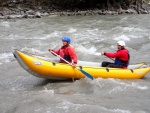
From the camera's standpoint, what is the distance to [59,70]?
6.93 meters

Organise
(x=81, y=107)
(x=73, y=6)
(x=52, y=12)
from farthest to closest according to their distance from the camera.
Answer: (x=73, y=6) → (x=52, y=12) → (x=81, y=107)

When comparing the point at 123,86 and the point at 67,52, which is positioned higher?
the point at 67,52

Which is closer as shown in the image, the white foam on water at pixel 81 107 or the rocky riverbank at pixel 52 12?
the white foam on water at pixel 81 107

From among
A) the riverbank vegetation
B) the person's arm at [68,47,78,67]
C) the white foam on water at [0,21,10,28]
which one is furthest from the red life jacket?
the riverbank vegetation

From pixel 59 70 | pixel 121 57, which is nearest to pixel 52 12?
pixel 121 57

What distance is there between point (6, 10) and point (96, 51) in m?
14.8

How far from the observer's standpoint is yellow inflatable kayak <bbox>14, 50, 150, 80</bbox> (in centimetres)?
676

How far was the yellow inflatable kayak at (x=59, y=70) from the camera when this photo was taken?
6758 millimetres

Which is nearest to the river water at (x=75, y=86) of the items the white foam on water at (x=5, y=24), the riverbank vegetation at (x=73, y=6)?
the white foam on water at (x=5, y=24)

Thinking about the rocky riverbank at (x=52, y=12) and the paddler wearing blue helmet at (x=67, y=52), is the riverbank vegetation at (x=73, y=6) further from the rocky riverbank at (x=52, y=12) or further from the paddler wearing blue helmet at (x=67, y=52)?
the paddler wearing blue helmet at (x=67, y=52)

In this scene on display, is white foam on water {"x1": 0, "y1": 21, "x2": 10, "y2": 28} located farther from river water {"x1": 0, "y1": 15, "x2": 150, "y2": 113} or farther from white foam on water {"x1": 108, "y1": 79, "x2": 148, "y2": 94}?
white foam on water {"x1": 108, "y1": 79, "x2": 148, "y2": 94}

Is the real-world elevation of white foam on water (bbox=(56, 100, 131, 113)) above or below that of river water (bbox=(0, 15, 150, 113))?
above

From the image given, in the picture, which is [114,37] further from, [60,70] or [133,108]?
[133,108]

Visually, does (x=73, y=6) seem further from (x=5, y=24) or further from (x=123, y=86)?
(x=123, y=86)
